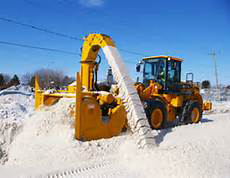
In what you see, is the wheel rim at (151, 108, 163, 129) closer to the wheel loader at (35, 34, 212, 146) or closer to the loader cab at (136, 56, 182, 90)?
the wheel loader at (35, 34, 212, 146)

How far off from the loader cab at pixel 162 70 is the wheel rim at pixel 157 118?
1.14 meters

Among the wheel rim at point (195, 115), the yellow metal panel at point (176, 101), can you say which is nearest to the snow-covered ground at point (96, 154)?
the yellow metal panel at point (176, 101)

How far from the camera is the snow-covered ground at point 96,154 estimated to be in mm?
3389

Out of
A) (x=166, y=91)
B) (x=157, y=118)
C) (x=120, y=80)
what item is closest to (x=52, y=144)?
(x=120, y=80)

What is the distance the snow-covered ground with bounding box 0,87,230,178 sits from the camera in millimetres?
3389

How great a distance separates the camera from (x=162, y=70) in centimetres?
771

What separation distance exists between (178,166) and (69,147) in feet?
6.45

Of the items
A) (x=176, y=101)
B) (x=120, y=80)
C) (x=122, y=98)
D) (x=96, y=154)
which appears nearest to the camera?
(x=96, y=154)

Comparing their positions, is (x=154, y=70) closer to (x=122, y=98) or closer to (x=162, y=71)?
(x=162, y=71)

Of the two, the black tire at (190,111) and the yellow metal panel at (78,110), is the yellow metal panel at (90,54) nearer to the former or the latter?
the yellow metal panel at (78,110)

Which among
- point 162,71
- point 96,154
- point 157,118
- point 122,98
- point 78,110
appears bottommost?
point 96,154

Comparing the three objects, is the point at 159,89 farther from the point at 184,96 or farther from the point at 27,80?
the point at 27,80

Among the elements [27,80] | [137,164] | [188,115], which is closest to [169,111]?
[188,115]

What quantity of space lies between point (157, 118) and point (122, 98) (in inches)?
74.7
